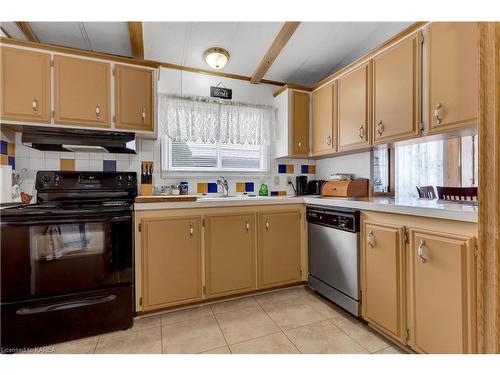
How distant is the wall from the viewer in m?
2.12

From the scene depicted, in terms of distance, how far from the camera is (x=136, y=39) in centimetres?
206

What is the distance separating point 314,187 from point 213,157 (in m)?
1.27

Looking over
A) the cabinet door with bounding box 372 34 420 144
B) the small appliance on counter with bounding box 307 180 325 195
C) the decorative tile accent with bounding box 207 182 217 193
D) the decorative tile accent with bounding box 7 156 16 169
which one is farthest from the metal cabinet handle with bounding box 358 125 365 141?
the decorative tile accent with bounding box 7 156 16 169

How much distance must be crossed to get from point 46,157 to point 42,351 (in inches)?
59.0

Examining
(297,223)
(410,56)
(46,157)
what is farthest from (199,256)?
(410,56)

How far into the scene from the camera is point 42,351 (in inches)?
61.2

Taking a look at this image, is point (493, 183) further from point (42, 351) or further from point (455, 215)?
point (42, 351)

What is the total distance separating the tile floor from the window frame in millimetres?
1315

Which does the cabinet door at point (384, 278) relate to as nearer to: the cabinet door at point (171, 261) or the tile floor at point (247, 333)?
the tile floor at point (247, 333)

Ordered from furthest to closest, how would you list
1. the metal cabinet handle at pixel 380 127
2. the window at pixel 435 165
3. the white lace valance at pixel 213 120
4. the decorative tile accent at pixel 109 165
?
the white lace valance at pixel 213 120 < the window at pixel 435 165 < the decorative tile accent at pixel 109 165 < the metal cabinet handle at pixel 380 127

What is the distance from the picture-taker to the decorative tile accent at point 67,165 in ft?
7.18

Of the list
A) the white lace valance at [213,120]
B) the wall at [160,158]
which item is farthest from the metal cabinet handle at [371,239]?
the white lace valance at [213,120]

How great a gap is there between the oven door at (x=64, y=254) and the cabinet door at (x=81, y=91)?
82 centimetres

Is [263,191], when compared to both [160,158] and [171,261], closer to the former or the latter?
[160,158]
